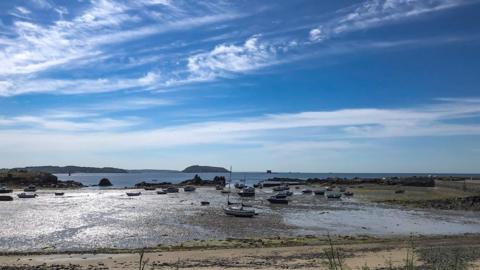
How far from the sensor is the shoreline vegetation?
23.0 meters

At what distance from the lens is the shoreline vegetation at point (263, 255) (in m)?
23.0

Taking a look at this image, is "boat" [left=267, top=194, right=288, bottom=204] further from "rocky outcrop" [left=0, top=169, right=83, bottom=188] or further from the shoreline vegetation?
"rocky outcrop" [left=0, top=169, right=83, bottom=188]

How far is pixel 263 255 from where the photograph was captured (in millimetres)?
26594

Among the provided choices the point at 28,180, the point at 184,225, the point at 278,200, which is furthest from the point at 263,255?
the point at 28,180

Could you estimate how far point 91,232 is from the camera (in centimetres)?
3838

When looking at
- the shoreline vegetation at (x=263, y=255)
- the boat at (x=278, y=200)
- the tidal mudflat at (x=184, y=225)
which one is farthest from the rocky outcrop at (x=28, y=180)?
the shoreline vegetation at (x=263, y=255)

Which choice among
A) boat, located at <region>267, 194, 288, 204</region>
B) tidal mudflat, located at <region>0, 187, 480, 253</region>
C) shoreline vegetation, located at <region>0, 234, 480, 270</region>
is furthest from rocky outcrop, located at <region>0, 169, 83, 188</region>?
shoreline vegetation, located at <region>0, 234, 480, 270</region>

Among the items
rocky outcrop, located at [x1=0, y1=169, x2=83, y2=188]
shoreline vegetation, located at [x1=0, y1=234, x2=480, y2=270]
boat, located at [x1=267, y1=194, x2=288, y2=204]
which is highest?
rocky outcrop, located at [x1=0, y1=169, x2=83, y2=188]

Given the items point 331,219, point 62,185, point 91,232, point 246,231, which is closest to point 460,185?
point 331,219

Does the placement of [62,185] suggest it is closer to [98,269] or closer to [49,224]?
[49,224]

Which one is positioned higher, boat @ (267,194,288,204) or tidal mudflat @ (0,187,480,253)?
boat @ (267,194,288,204)

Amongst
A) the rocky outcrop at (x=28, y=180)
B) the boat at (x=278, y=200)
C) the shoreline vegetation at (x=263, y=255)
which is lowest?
the shoreline vegetation at (x=263, y=255)

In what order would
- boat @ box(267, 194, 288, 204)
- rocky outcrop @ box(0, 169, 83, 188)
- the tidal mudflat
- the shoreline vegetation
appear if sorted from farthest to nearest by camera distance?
rocky outcrop @ box(0, 169, 83, 188) < boat @ box(267, 194, 288, 204) < the tidal mudflat < the shoreline vegetation

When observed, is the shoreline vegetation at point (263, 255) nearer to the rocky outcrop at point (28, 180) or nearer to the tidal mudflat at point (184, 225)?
the tidal mudflat at point (184, 225)
